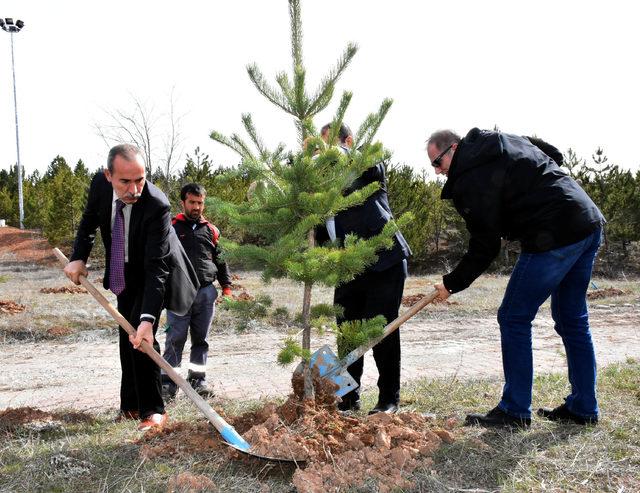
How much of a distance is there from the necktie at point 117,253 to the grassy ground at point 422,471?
931 mm

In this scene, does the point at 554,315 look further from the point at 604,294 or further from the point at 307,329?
the point at 604,294

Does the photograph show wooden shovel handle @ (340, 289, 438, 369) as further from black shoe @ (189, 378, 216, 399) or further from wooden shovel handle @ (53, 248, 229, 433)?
black shoe @ (189, 378, 216, 399)

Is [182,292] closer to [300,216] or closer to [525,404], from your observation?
[300,216]

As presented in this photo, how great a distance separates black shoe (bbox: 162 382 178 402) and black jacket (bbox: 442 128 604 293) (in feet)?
8.60

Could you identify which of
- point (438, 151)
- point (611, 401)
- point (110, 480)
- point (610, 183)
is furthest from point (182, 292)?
point (610, 183)

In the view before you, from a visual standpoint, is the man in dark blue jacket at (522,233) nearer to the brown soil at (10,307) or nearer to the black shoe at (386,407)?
the black shoe at (386,407)

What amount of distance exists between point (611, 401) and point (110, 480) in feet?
11.0

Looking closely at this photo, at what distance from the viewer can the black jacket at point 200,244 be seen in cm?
514

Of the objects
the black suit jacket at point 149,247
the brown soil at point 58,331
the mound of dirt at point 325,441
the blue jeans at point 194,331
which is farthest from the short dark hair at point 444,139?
the brown soil at point 58,331

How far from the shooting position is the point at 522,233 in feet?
11.4

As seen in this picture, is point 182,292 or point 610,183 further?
point 610,183

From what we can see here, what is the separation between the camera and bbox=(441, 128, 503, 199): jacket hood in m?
3.28

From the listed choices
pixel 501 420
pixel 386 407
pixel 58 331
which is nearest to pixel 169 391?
pixel 386 407

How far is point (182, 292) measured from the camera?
4.09 m
